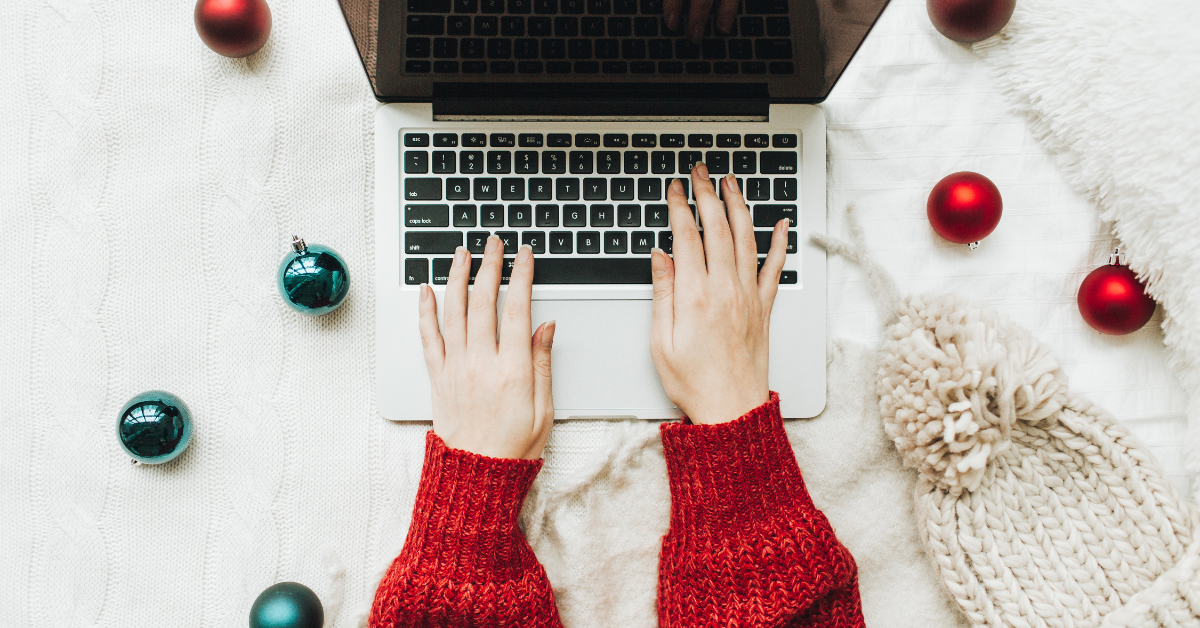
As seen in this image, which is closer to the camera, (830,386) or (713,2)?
(713,2)

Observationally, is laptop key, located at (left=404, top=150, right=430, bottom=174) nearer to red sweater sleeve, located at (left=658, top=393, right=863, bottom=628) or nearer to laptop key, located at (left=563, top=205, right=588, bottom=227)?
laptop key, located at (left=563, top=205, right=588, bottom=227)

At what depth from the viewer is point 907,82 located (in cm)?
69

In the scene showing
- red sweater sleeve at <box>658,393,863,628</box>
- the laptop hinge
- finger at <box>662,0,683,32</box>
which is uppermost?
finger at <box>662,0,683,32</box>

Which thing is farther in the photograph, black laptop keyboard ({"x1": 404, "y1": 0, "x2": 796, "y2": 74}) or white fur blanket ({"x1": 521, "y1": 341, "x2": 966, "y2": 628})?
white fur blanket ({"x1": 521, "y1": 341, "x2": 966, "y2": 628})

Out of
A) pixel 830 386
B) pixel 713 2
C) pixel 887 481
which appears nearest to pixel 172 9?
pixel 713 2

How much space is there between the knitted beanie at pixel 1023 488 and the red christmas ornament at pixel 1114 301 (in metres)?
0.06

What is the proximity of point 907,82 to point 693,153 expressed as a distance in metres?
0.25

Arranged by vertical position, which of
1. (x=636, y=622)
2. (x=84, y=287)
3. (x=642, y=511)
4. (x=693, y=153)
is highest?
(x=693, y=153)

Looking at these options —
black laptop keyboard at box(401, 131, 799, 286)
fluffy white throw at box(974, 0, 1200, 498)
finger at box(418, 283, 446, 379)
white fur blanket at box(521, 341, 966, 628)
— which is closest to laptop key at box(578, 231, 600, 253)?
black laptop keyboard at box(401, 131, 799, 286)

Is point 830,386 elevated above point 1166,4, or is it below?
below

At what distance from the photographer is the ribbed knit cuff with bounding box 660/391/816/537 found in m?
0.63

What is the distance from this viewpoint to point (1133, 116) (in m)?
0.63

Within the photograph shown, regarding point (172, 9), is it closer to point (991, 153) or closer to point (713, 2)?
point (713, 2)

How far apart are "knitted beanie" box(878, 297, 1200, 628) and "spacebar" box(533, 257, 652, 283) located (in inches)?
10.8
